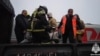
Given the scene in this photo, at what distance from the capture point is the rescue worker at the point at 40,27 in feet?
15.0

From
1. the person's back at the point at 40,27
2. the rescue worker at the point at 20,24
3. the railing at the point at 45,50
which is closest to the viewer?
the railing at the point at 45,50

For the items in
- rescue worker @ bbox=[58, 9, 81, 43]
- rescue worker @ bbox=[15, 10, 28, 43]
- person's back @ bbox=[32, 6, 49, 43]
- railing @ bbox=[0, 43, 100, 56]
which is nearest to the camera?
railing @ bbox=[0, 43, 100, 56]

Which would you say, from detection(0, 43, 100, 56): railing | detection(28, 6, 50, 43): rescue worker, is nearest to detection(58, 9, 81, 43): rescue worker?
detection(28, 6, 50, 43): rescue worker

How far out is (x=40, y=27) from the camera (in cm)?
473

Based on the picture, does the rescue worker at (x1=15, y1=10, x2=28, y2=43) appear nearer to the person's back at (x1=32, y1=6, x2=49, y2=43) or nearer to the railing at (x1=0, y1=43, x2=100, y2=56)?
the person's back at (x1=32, y1=6, x2=49, y2=43)

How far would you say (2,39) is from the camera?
11.5 feet

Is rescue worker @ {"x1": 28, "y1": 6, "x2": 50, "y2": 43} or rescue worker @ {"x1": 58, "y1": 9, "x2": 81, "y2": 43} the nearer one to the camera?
rescue worker @ {"x1": 28, "y1": 6, "x2": 50, "y2": 43}

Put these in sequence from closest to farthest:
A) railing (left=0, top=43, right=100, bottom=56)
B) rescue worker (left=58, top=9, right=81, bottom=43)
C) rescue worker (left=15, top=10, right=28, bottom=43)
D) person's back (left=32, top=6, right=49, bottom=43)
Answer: railing (left=0, top=43, right=100, bottom=56)
person's back (left=32, top=6, right=49, bottom=43)
rescue worker (left=58, top=9, right=81, bottom=43)
rescue worker (left=15, top=10, right=28, bottom=43)

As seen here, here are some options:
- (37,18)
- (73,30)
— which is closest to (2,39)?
(37,18)

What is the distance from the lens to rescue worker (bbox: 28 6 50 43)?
4.56 metres

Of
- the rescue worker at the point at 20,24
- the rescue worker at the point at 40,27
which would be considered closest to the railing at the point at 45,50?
the rescue worker at the point at 40,27

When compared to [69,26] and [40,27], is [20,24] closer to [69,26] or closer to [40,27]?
[69,26]

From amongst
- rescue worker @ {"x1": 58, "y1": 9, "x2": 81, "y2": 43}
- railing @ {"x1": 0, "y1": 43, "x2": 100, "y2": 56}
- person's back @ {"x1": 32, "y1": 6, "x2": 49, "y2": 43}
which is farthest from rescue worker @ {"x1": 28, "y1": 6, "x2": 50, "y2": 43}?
rescue worker @ {"x1": 58, "y1": 9, "x2": 81, "y2": 43}

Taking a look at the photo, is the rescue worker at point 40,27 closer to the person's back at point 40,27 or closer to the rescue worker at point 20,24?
the person's back at point 40,27
